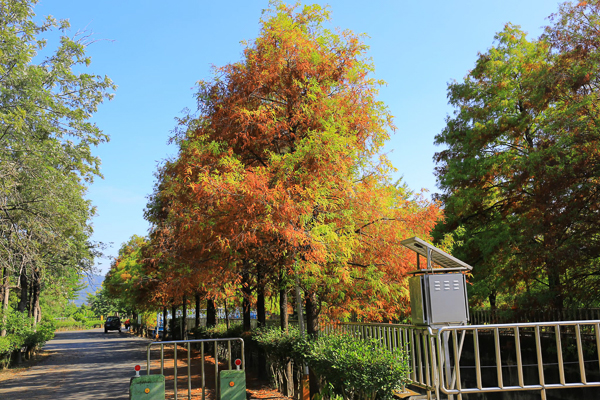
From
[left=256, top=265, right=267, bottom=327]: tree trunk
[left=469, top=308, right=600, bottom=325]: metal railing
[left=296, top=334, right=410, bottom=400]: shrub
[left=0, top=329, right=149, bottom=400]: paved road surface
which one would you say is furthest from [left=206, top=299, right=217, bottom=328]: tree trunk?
[left=296, top=334, right=410, bottom=400]: shrub

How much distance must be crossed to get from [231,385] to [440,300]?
4.11 metres

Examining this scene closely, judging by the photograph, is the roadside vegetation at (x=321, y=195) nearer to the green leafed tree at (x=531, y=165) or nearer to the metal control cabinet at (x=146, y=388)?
the green leafed tree at (x=531, y=165)

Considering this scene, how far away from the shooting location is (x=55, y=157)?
15.1 metres

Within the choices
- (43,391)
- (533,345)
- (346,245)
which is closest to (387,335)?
(346,245)

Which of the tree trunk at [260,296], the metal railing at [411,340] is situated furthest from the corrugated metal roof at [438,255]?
the tree trunk at [260,296]

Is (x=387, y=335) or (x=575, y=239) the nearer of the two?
(x=387, y=335)

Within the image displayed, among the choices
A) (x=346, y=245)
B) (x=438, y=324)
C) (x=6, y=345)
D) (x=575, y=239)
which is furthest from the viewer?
(x=6, y=345)

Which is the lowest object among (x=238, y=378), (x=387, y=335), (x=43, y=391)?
(x=43, y=391)

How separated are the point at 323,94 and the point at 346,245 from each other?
3148mm

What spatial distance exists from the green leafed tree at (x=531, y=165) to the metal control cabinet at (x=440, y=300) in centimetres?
933

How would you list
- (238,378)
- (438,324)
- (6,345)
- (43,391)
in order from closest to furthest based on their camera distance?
(438,324) < (238,378) < (43,391) < (6,345)

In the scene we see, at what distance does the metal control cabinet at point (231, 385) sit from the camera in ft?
27.8

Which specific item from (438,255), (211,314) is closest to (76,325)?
(211,314)

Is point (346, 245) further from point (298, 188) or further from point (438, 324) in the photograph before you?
point (438, 324)
